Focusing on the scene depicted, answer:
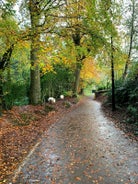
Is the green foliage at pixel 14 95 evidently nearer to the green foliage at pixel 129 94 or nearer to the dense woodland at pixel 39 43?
the dense woodland at pixel 39 43

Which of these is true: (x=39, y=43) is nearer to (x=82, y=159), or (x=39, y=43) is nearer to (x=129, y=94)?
(x=82, y=159)

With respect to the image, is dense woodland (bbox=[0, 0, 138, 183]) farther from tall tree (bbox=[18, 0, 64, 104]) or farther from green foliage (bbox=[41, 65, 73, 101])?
green foliage (bbox=[41, 65, 73, 101])

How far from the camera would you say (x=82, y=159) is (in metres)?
6.14

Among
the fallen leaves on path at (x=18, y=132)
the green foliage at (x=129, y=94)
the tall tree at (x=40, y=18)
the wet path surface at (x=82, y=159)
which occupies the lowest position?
the wet path surface at (x=82, y=159)

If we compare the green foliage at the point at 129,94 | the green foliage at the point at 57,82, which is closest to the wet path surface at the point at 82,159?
the green foliage at the point at 129,94

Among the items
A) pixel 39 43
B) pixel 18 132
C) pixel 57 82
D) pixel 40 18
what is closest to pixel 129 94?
pixel 39 43

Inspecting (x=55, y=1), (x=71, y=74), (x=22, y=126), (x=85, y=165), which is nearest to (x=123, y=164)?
(x=85, y=165)

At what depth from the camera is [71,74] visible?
2628 centimetres

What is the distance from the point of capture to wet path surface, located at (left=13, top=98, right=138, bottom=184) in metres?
4.94

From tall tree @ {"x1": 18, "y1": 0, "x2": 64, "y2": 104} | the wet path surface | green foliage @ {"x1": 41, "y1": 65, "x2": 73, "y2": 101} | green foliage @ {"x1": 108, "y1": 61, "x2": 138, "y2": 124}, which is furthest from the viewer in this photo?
green foliage @ {"x1": 41, "y1": 65, "x2": 73, "y2": 101}

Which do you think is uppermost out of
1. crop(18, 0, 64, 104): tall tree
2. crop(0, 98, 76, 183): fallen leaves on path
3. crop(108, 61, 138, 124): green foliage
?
crop(18, 0, 64, 104): tall tree

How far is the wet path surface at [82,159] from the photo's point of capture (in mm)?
4941

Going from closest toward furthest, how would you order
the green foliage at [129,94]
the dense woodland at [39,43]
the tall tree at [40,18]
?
the dense woodland at [39,43]
the tall tree at [40,18]
the green foliage at [129,94]

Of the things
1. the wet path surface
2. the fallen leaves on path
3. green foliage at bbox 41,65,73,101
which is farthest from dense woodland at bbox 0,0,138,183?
green foliage at bbox 41,65,73,101
